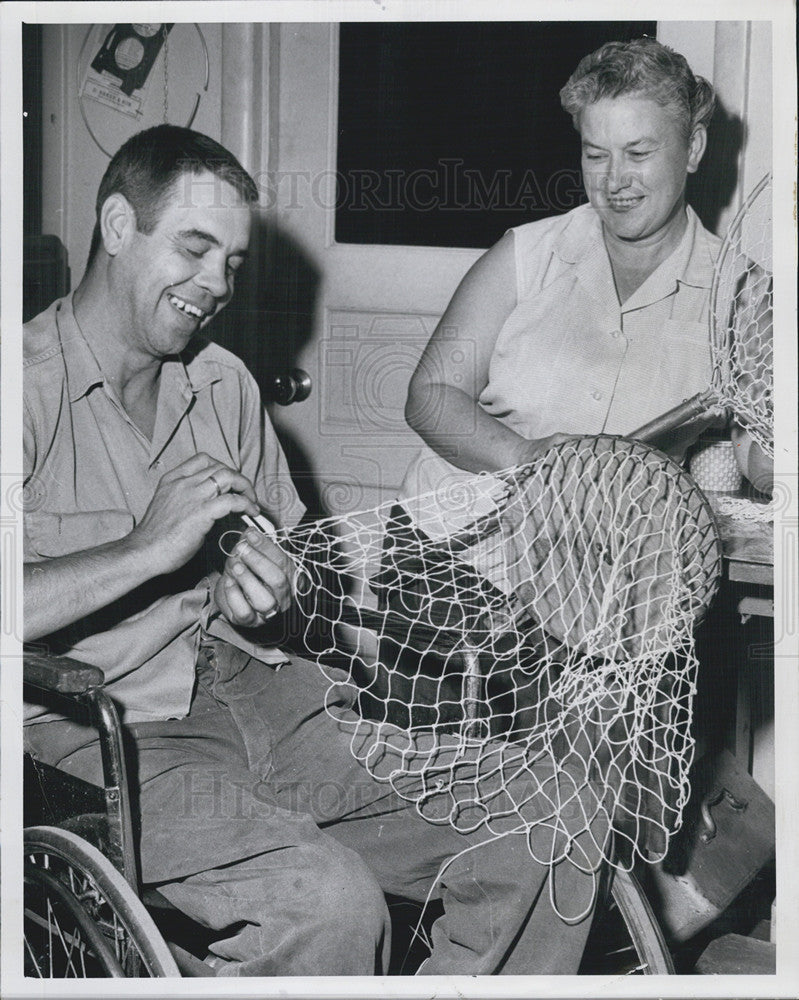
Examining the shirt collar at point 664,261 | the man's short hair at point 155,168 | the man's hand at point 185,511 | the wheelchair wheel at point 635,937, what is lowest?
the wheelchair wheel at point 635,937

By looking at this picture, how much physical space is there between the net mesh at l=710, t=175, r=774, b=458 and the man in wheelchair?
68cm

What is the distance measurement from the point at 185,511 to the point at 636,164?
0.83 m

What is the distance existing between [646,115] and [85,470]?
95 cm

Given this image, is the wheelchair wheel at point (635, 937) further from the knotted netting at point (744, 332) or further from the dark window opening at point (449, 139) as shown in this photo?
the dark window opening at point (449, 139)

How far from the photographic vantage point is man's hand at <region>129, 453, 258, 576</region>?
1285 millimetres

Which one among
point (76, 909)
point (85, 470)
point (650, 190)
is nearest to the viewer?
point (76, 909)

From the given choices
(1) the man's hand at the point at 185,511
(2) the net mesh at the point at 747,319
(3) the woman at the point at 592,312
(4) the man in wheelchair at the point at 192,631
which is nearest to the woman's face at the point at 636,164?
(3) the woman at the point at 592,312

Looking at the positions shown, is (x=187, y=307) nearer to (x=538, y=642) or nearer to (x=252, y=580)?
(x=252, y=580)

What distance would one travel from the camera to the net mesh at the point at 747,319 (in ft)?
4.51

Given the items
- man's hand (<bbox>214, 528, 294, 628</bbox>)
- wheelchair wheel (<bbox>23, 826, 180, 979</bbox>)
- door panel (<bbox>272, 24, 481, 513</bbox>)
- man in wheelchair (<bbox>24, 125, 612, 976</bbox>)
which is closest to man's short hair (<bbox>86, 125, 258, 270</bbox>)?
man in wheelchair (<bbox>24, 125, 612, 976</bbox>)

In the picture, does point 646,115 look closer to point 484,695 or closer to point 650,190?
point 650,190

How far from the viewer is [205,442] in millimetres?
1408

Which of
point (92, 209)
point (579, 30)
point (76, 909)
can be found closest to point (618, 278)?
point (579, 30)

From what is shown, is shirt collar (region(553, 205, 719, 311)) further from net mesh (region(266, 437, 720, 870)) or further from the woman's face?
net mesh (region(266, 437, 720, 870))
